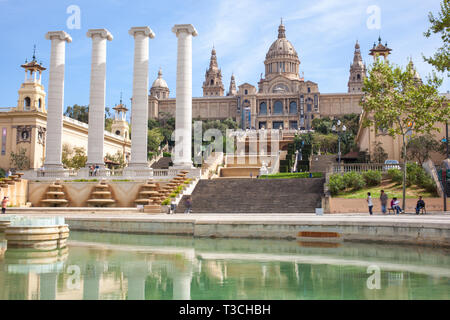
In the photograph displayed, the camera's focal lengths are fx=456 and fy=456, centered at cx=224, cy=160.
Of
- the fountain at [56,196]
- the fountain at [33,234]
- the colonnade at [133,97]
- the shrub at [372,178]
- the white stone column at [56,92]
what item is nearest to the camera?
the fountain at [33,234]

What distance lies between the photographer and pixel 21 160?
56.8m

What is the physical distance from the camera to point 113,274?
1359 cm

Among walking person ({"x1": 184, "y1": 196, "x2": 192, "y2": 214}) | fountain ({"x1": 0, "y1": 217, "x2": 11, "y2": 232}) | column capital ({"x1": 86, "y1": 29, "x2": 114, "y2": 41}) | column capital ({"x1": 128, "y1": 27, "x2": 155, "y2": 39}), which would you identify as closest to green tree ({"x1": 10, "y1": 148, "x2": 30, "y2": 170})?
column capital ({"x1": 86, "y1": 29, "x2": 114, "y2": 41})

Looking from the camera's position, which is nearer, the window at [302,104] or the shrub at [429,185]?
the shrub at [429,185]

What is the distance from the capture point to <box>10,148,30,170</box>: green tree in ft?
186

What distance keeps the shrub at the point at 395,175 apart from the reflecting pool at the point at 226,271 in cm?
1623

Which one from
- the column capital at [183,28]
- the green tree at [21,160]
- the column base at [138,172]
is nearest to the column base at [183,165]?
the column base at [138,172]

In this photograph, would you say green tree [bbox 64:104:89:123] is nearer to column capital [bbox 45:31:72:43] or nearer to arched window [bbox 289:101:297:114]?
column capital [bbox 45:31:72:43]

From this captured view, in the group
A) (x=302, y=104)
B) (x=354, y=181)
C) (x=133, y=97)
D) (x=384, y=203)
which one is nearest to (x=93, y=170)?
(x=133, y=97)

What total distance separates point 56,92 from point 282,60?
149910 millimetres

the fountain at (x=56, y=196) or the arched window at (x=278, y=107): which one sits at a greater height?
the arched window at (x=278, y=107)

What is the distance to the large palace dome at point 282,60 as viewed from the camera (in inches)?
7254

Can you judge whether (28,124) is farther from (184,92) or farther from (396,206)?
(396,206)

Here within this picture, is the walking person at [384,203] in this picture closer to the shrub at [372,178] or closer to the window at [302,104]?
the shrub at [372,178]
